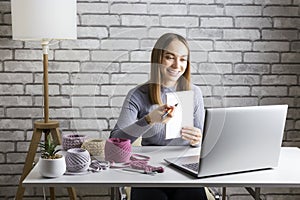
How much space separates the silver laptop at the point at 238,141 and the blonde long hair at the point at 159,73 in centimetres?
34

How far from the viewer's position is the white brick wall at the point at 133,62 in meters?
2.90

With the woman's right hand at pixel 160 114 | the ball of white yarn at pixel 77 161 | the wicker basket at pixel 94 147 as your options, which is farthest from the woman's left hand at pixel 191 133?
the ball of white yarn at pixel 77 161

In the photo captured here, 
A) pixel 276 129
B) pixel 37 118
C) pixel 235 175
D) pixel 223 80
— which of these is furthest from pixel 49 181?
pixel 223 80

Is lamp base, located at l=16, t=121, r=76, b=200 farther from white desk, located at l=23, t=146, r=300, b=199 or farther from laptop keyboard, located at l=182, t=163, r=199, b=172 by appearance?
laptop keyboard, located at l=182, t=163, r=199, b=172

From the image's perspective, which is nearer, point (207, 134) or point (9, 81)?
point (207, 134)

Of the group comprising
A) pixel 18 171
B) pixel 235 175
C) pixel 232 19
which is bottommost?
pixel 18 171

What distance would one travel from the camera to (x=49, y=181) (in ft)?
5.07

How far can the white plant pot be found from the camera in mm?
1565

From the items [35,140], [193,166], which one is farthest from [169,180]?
[35,140]

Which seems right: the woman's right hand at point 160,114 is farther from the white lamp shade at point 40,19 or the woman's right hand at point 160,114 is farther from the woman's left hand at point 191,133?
the white lamp shade at point 40,19

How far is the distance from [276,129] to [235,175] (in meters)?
0.24

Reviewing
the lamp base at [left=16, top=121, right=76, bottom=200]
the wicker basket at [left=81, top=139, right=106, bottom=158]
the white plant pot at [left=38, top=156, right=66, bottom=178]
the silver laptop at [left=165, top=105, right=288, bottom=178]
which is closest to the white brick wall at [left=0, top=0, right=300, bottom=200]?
the lamp base at [left=16, top=121, right=76, bottom=200]

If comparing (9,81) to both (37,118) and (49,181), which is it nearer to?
(37,118)

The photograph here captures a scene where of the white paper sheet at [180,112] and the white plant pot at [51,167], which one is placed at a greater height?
the white paper sheet at [180,112]
